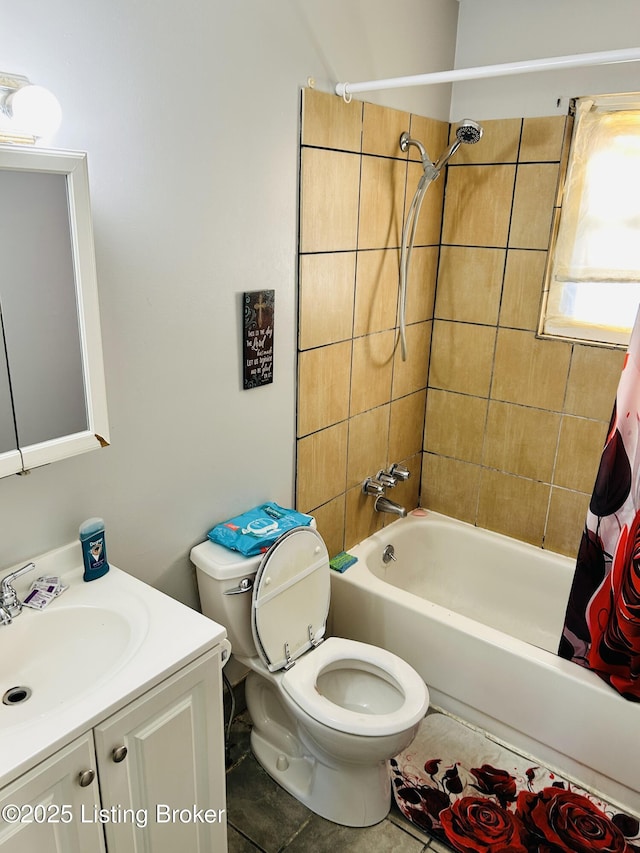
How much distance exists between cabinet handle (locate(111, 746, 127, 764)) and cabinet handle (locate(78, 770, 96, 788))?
49 millimetres

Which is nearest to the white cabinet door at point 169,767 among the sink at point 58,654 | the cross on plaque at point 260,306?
the sink at point 58,654

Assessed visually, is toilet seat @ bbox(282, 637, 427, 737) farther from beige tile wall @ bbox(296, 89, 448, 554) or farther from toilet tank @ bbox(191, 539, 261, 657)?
beige tile wall @ bbox(296, 89, 448, 554)

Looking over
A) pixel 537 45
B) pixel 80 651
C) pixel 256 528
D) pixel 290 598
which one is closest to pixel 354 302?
pixel 256 528

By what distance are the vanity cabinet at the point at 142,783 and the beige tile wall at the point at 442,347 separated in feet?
3.13

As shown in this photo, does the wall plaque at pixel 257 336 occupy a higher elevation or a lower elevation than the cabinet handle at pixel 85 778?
higher

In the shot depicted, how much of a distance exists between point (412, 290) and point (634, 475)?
1.14 meters

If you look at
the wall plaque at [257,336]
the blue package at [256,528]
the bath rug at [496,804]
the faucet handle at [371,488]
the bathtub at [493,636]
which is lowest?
the bath rug at [496,804]

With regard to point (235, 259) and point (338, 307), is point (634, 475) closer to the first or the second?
point (338, 307)

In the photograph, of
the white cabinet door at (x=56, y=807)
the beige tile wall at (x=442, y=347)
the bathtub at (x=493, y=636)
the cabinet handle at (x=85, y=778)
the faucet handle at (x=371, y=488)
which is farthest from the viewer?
the faucet handle at (x=371, y=488)

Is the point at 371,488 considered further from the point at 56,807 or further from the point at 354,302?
the point at 56,807

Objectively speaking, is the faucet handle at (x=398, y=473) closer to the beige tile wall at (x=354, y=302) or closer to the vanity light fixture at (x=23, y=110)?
the beige tile wall at (x=354, y=302)

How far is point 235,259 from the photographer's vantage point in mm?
1809

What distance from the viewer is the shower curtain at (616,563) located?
6.28 ft

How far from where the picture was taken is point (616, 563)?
1.96 meters
